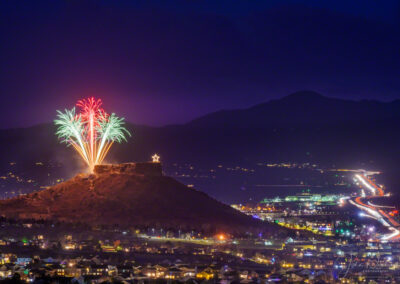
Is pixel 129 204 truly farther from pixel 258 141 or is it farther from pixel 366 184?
pixel 258 141

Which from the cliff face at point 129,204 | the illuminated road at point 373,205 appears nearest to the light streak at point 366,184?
the illuminated road at point 373,205

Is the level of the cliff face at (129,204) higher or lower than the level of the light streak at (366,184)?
lower

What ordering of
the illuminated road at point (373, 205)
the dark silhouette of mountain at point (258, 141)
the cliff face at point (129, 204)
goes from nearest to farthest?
the cliff face at point (129, 204)
the illuminated road at point (373, 205)
the dark silhouette of mountain at point (258, 141)

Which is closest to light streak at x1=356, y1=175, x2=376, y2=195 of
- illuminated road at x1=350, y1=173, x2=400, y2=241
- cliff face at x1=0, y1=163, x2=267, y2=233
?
illuminated road at x1=350, y1=173, x2=400, y2=241

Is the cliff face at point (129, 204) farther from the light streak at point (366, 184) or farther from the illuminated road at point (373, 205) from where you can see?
the light streak at point (366, 184)

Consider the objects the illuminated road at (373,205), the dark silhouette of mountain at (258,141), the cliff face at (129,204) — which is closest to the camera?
the cliff face at (129,204)

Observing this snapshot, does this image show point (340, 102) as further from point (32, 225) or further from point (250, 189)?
point (32, 225)
